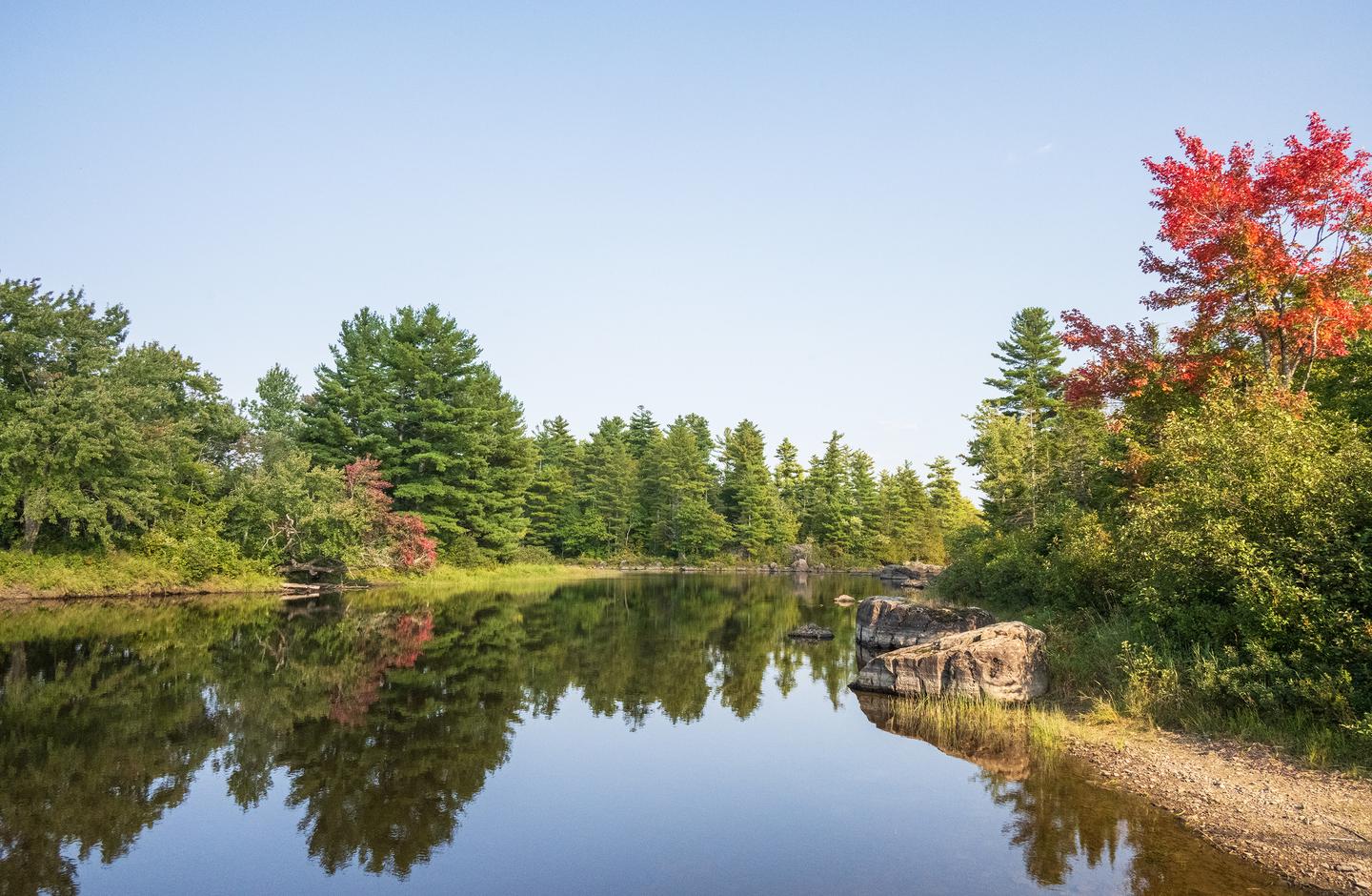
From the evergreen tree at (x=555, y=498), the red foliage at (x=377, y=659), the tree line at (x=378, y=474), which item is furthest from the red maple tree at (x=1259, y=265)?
the evergreen tree at (x=555, y=498)

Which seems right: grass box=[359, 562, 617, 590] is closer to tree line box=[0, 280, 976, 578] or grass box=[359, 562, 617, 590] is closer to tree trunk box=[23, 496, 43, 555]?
tree line box=[0, 280, 976, 578]

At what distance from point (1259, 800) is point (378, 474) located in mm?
37046

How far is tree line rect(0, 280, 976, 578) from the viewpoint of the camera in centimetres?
2667

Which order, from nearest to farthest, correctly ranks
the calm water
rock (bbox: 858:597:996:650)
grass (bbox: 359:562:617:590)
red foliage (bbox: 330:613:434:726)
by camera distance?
the calm water < red foliage (bbox: 330:613:434:726) < rock (bbox: 858:597:996:650) < grass (bbox: 359:562:617:590)

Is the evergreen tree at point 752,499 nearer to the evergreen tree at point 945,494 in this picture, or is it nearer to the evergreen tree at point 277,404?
the evergreen tree at point 945,494

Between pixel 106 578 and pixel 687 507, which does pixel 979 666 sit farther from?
pixel 687 507

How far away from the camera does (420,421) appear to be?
43.1 m

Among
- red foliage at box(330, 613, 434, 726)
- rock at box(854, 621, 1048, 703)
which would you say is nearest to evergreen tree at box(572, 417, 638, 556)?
red foliage at box(330, 613, 434, 726)

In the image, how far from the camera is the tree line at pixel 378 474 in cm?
2667

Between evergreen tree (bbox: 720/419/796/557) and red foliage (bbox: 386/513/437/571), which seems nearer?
red foliage (bbox: 386/513/437/571)

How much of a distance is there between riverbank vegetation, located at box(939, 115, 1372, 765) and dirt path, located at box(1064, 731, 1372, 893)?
1.69ft

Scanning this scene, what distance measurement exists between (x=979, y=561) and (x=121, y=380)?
3196 cm

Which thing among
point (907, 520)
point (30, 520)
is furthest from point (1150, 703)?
point (907, 520)

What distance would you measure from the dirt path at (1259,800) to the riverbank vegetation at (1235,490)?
516mm
